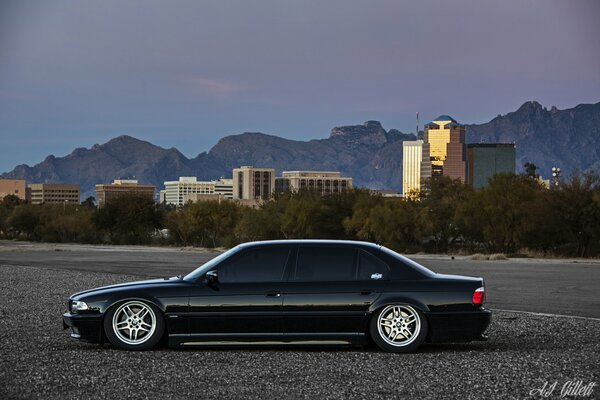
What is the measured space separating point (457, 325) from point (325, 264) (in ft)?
5.94

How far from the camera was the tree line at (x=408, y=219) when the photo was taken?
201 feet

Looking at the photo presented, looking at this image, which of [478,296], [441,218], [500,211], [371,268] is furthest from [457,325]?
[441,218]

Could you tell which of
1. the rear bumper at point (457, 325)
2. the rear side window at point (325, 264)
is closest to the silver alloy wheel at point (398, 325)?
the rear bumper at point (457, 325)

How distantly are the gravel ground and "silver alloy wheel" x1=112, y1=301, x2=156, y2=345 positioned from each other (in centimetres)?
26

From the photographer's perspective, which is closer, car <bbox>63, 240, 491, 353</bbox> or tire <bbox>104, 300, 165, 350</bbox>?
car <bbox>63, 240, 491, 353</bbox>

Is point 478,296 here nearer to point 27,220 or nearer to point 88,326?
point 88,326

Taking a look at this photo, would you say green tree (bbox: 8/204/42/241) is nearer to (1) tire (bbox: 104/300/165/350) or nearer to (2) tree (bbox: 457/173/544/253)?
(2) tree (bbox: 457/173/544/253)

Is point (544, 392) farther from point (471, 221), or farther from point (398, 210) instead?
point (398, 210)

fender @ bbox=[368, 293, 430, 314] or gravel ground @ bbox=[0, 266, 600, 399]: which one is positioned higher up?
fender @ bbox=[368, 293, 430, 314]

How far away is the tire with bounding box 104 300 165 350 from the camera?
1191cm

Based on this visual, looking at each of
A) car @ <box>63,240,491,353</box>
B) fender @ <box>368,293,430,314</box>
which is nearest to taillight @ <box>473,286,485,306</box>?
car @ <box>63,240,491,353</box>

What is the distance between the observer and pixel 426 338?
11930mm

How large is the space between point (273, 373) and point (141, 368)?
149 centimetres

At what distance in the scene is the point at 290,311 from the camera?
38.7 feet
